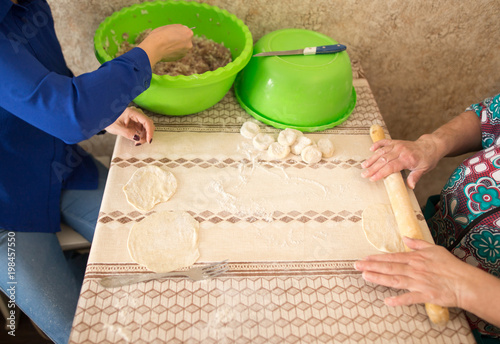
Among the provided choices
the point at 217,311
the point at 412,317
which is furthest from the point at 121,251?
the point at 412,317

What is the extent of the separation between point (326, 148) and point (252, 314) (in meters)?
0.55

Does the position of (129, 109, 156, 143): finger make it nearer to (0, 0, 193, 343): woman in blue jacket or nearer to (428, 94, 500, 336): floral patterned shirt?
Result: (0, 0, 193, 343): woman in blue jacket

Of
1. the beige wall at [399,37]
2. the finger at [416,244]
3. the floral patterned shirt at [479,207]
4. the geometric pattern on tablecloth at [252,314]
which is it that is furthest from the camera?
the beige wall at [399,37]

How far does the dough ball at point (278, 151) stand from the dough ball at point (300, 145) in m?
0.02

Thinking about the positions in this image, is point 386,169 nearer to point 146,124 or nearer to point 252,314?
point 252,314

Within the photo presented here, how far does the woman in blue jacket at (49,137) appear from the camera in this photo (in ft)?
2.61

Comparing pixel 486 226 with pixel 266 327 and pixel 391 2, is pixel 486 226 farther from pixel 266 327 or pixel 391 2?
pixel 391 2

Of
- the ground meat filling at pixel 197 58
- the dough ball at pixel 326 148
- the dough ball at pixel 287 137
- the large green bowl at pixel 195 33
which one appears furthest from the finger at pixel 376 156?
the ground meat filling at pixel 197 58

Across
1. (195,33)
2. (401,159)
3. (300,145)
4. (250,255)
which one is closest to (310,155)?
(300,145)

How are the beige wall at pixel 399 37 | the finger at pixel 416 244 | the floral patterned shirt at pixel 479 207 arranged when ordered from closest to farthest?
the finger at pixel 416 244
the floral patterned shirt at pixel 479 207
the beige wall at pixel 399 37

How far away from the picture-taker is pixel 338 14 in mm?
1400

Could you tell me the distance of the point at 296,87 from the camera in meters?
1.10

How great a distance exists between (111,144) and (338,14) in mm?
1209

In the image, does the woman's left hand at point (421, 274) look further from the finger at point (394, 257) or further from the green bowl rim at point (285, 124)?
the green bowl rim at point (285, 124)
